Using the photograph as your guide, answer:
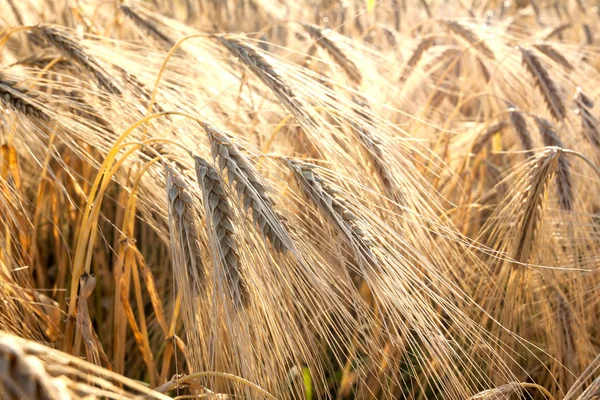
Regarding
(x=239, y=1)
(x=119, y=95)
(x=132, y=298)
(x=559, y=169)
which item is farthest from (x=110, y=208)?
(x=239, y=1)

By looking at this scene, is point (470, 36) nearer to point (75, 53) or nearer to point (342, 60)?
point (342, 60)

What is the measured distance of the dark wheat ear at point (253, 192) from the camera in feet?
2.96

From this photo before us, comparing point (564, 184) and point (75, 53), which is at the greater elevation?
point (75, 53)

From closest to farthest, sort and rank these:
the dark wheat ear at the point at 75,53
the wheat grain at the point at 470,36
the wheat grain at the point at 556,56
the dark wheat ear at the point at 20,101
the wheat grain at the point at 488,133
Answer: the dark wheat ear at the point at 20,101
the dark wheat ear at the point at 75,53
the wheat grain at the point at 488,133
the wheat grain at the point at 470,36
the wheat grain at the point at 556,56

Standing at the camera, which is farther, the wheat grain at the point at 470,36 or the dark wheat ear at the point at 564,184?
the wheat grain at the point at 470,36

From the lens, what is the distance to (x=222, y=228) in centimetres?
91

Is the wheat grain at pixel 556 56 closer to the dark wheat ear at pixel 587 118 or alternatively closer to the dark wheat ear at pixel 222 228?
the dark wheat ear at pixel 587 118

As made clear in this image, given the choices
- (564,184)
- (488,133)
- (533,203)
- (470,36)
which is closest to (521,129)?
(488,133)

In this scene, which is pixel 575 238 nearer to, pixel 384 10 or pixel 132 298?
pixel 132 298

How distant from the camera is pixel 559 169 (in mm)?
1436

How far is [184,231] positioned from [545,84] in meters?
1.30

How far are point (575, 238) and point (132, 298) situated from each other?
136 centimetres

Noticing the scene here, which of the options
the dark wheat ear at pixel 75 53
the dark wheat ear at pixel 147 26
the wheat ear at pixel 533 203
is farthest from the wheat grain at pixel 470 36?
the dark wheat ear at pixel 75 53

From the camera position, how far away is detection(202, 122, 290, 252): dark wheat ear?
902 millimetres
